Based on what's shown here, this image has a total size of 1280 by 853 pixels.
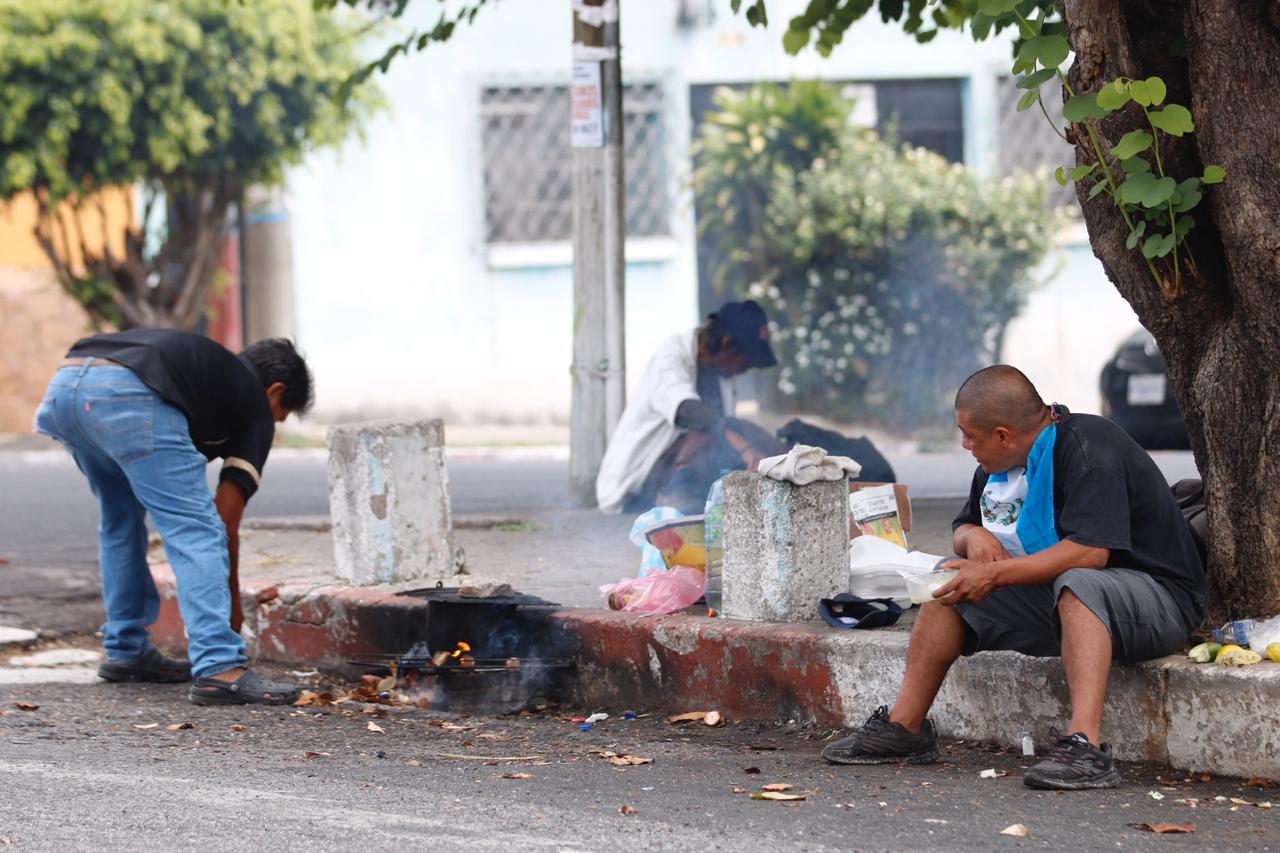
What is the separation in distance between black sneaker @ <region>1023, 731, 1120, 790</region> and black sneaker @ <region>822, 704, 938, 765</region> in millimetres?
369

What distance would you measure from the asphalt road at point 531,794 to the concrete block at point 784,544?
40cm

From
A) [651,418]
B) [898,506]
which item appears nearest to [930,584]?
[898,506]

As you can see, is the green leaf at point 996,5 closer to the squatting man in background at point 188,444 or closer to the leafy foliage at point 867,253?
the squatting man in background at point 188,444

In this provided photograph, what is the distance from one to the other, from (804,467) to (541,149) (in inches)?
452

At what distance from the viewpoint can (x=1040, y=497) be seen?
3.81 metres

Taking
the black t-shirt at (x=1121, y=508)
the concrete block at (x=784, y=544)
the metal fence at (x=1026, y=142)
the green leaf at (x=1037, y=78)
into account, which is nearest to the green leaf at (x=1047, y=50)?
the green leaf at (x=1037, y=78)

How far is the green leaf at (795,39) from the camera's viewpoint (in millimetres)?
7141

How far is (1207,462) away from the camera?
4148 mm

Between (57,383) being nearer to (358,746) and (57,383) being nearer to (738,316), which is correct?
(358,746)

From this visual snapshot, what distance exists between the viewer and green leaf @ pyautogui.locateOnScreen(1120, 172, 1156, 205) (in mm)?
3930

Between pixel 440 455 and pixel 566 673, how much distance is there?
1.19 m

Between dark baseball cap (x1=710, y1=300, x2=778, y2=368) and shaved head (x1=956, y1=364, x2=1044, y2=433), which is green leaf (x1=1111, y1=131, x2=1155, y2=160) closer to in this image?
shaved head (x1=956, y1=364, x2=1044, y2=433)

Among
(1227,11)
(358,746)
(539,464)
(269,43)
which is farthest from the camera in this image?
(269,43)

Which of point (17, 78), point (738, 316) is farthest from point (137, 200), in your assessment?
point (738, 316)
